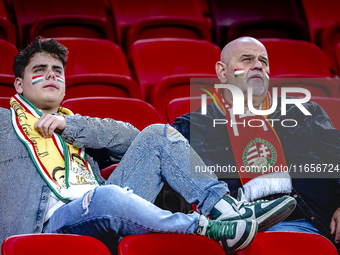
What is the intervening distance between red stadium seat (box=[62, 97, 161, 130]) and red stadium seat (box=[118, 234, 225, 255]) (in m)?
0.42

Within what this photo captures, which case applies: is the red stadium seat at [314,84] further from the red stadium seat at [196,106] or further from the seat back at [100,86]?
the seat back at [100,86]

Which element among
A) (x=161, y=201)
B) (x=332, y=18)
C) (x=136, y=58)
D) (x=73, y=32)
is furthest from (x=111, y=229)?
(x=332, y=18)

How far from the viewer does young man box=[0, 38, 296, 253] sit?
0.49 meters

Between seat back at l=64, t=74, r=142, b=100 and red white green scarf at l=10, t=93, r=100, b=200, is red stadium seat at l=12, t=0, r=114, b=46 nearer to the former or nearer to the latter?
seat back at l=64, t=74, r=142, b=100

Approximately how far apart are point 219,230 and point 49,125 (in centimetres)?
32

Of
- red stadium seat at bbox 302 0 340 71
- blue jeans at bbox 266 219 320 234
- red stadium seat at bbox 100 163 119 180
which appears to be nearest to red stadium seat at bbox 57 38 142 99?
red stadium seat at bbox 100 163 119 180

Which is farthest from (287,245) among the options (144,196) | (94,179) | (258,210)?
(94,179)

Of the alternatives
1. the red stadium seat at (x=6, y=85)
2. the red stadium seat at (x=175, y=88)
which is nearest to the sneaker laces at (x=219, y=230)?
the red stadium seat at (x=175, y=88)

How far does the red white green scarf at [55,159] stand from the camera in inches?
23.4

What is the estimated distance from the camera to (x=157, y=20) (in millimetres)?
1354

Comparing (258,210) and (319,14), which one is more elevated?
(319,14)

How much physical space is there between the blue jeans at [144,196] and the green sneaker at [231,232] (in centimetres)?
2

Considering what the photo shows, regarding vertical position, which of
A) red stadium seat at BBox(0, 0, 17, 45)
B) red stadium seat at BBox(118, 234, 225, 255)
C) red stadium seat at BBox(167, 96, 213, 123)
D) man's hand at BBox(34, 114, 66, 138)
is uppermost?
red stadium seat at BBox(0, 0, 17, 45)

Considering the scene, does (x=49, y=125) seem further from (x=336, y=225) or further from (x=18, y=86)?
(x=336, y=225)
